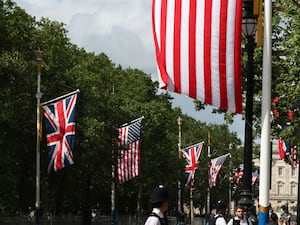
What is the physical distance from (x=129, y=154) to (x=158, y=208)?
41498mm

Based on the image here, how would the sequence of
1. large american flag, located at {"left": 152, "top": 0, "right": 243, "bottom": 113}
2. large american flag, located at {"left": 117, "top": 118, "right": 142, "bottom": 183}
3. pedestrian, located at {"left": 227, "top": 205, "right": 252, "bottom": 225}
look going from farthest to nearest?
large american flag, located at {"left": 117, "top": 118, "right": 142, "bottom": 183}, pedestrian, located at {"left": 227, "top": 205, "right": 252, "bottom": 225}, large american flag, located at {"left": 152, "top": 0, "right": 243, "bottom": 113}

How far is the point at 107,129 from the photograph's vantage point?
5812cm

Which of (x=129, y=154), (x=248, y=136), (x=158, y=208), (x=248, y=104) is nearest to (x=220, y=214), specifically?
(x=248, y=136)

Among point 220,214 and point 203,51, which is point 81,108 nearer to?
point 220,214

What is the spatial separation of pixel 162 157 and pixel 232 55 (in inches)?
2714

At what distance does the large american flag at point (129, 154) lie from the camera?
50.5 m

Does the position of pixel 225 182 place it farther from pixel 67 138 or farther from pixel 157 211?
pixel 157 211

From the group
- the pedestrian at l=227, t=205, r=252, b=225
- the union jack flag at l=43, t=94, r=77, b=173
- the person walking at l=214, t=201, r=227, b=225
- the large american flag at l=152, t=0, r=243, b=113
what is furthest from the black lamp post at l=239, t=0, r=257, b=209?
the union jack flag at l=43, t=94, r=77, b=173

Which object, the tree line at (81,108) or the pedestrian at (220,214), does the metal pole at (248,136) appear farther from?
the tree line at (81,108)

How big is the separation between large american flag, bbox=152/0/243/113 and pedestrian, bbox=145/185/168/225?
72.0 inches

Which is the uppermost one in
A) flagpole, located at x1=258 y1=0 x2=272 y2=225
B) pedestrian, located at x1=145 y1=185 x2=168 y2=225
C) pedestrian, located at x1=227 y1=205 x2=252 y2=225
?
flagpole, located at x1=258 y1=0 x2=272 y2=225

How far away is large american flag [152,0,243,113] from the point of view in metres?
12.3

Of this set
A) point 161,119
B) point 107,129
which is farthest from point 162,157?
point 107,129

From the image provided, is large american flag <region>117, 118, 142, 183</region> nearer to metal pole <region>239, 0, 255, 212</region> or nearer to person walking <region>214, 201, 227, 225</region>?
person walking <region>214, 201, 227, 225</region>
